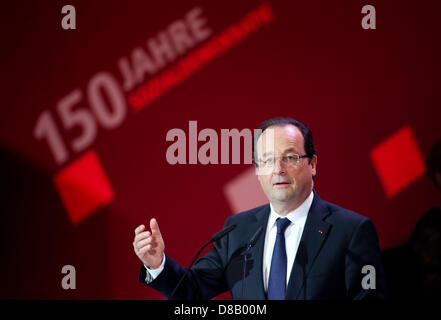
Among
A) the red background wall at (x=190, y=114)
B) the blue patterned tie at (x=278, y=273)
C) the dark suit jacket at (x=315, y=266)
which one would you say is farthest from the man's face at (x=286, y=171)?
the red background wall at (x=190, y=114)

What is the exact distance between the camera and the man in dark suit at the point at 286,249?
2.51 m

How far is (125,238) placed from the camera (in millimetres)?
3168

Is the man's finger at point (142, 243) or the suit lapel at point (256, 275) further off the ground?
the man's finger at point (142, 243)

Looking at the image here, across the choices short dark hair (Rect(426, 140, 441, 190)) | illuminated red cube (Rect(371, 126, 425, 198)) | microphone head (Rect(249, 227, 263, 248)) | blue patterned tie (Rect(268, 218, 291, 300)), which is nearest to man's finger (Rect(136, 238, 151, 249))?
microphone head (Rect(249, 227, 263, 248))

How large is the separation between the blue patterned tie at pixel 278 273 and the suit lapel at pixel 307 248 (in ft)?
0.13

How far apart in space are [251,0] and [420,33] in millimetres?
1040

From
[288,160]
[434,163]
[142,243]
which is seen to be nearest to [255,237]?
[288,160]

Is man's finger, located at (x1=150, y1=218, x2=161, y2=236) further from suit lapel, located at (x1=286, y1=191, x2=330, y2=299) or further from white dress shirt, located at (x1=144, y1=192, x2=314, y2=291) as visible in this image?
suit lapel, located at (x1=286, y1=191, x2=330, y2=299)

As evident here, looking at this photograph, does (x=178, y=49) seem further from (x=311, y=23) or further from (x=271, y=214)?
(x=271, y=214)

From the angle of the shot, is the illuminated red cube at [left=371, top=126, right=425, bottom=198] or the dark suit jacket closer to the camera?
the dark suit jacket

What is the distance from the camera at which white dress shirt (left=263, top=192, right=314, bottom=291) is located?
261cm

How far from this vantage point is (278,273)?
258 centimetres

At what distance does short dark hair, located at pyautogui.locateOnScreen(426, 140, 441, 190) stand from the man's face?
86 cm

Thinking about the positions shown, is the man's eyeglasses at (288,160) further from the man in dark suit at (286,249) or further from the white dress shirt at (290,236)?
the white dress shirt at (290,236)
